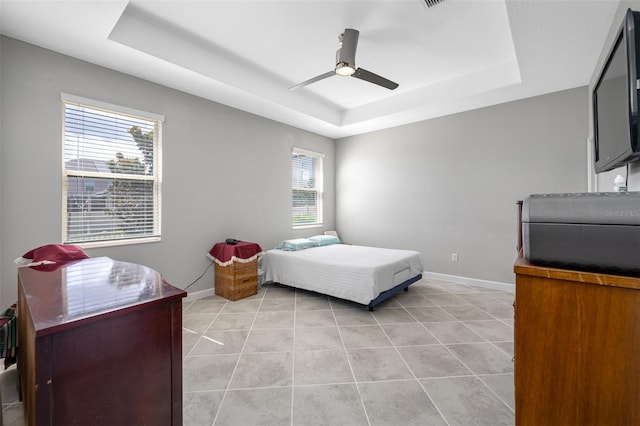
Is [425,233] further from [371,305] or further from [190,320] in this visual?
[190,320]

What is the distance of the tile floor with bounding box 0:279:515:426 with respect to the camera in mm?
1611

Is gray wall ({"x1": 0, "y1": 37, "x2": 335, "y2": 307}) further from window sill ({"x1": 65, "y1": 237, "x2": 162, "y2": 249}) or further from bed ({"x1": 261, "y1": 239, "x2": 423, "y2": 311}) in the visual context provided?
bed ({"x1": 261, "y1": 239, "x2": 423, "y2": 311})

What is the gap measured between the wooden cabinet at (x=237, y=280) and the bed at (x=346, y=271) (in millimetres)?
370

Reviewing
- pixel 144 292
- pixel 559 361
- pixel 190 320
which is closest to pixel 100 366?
pixel 144 292

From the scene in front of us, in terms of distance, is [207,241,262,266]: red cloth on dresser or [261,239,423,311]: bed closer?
[261,239,423,311]: bed

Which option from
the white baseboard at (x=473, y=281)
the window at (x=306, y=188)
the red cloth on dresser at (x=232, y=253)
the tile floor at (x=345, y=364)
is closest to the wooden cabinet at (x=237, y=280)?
the red cloth on dresser at (x=232, y=253)

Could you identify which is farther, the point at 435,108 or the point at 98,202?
the point at 435,108

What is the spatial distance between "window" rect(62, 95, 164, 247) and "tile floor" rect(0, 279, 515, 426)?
119 centimetres

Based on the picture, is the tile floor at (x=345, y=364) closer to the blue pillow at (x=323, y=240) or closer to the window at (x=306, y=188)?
the blue pillow at (x=323, y=240)

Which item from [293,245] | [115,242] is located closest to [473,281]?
[293,245]

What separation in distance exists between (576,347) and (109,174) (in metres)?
3.67

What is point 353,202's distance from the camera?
5.42 metres

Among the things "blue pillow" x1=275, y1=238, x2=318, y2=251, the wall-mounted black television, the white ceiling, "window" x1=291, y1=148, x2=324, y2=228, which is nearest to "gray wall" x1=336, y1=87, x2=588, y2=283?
the white ceiling

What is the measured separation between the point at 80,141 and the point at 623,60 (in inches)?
156
